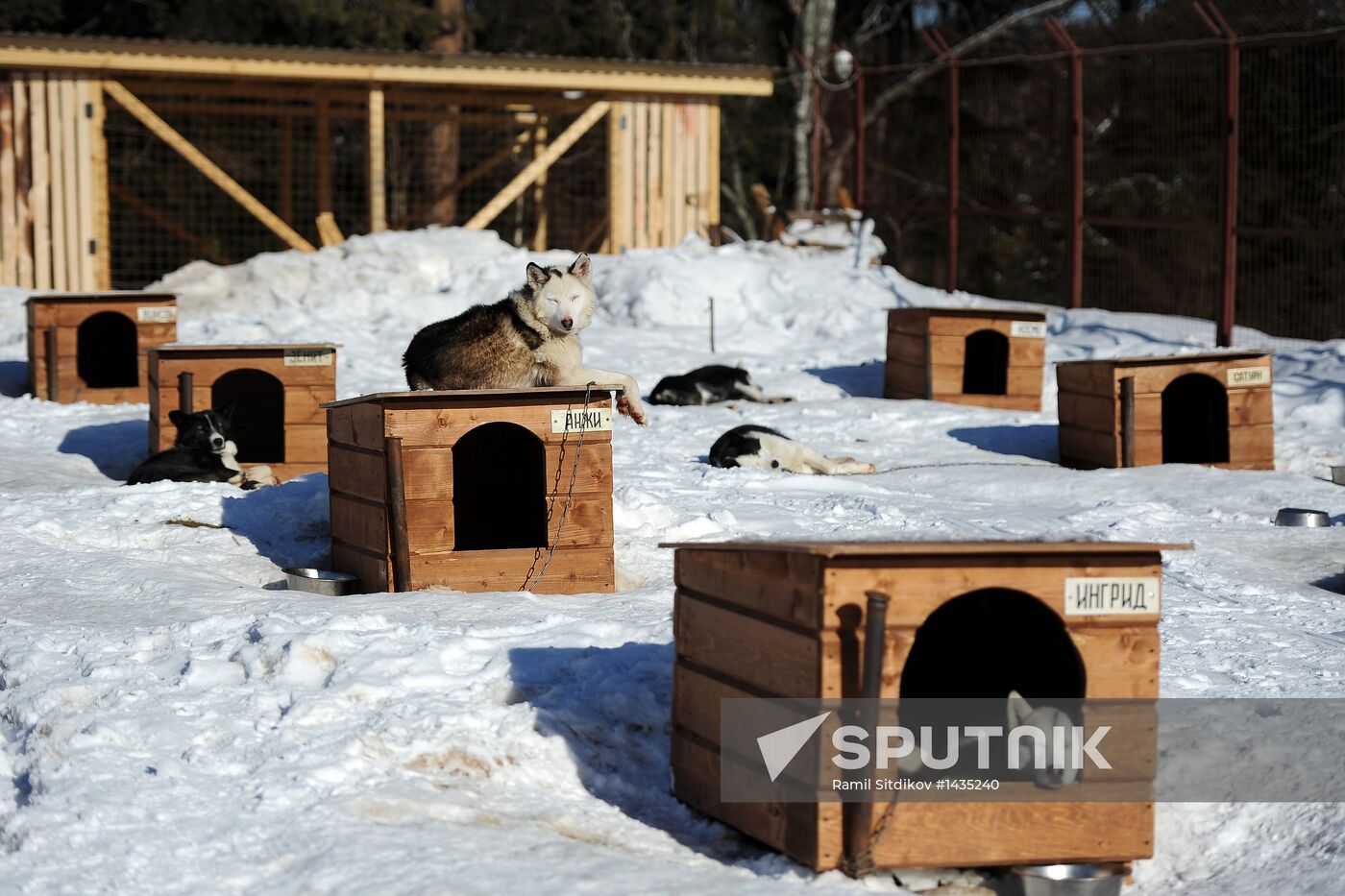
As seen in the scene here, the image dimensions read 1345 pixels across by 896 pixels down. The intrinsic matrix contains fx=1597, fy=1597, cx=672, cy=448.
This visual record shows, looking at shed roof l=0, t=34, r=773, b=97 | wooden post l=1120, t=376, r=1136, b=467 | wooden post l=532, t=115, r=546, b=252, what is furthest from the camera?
wooden post l=532, t=115, r=546, b=252

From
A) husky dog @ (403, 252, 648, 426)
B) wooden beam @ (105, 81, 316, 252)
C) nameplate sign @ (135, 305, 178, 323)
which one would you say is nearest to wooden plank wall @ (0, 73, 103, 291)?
wooden beam @ (105, 81, 316, 252)

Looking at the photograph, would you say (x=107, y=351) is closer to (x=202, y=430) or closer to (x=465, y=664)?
(x=202, y=430)

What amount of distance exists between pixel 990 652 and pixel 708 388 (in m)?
8.01

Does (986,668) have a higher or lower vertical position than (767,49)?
lower

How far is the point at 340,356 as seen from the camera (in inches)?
586

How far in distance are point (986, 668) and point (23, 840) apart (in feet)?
10.6

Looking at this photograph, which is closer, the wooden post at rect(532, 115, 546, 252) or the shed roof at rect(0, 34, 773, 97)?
the shed roof at rect(0, 34, 773, 97)

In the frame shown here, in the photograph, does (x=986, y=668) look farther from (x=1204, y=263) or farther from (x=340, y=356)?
(x=1204, y=263)

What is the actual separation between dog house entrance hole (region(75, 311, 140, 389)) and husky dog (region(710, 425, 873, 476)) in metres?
6.60

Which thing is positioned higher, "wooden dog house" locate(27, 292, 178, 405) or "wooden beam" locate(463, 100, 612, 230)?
"wooden beam" locate(463, 100, 612, 230)

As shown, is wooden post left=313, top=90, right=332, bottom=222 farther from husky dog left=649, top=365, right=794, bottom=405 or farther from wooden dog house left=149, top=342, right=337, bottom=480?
wooden dog house left=149, top=342, right=337, bottom=480

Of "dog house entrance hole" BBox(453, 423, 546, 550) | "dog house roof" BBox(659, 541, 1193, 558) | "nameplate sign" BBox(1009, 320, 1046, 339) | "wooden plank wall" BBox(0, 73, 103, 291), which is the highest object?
"wooden plank wall" BBox(0, 73, 103, 291)

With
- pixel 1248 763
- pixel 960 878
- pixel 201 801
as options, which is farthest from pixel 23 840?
pixel 1248 763

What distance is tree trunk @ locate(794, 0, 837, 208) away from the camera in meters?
25.3
